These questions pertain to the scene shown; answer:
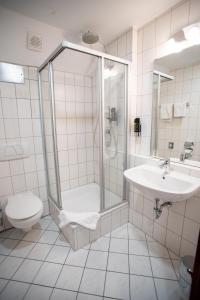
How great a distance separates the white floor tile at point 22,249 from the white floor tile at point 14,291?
29 centimetres

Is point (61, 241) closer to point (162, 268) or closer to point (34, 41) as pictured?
point (162, 268)

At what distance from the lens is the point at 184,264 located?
1.26 metres

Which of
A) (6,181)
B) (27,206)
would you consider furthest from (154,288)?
(6,181)

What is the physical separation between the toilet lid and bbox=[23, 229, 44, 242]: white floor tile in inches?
16.1

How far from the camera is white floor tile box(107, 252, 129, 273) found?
1.41 m

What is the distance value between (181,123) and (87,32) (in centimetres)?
144

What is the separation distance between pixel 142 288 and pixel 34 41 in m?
2.53

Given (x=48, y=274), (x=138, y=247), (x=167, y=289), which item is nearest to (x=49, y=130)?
(x=48, y=274)

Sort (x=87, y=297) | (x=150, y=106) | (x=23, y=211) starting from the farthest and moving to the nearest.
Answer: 1. (x=150, y=106)
2. (x=23, y=211)
3. (x=87, y=297)

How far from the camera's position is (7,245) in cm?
171

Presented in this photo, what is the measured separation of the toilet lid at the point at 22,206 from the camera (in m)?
1.58

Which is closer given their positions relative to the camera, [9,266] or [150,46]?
[9,266]

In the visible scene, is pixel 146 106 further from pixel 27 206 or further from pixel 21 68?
pixel 27 206

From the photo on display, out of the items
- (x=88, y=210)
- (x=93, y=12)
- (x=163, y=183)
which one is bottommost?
(x=88, y=210)
